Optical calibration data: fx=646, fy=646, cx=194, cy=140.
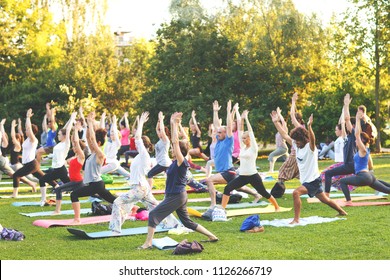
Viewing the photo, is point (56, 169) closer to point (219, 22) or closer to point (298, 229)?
point (298, 229)

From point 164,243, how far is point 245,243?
118 cm

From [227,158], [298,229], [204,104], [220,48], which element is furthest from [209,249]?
[220,48]

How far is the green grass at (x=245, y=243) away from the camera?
8562 millimetres

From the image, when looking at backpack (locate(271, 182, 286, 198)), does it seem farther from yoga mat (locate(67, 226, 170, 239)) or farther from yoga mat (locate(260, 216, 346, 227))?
yoga mat (locate(67, 226, 170, 239))

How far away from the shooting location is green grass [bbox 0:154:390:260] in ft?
28.1

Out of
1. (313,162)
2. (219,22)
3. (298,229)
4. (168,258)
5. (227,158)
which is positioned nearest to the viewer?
(168,258)

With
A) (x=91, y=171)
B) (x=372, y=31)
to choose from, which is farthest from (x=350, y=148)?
(x=372, y=31)

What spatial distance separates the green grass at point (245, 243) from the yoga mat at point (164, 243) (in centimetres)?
17

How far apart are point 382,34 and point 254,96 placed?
312 inches

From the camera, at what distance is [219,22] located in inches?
1496

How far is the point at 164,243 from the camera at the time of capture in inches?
368

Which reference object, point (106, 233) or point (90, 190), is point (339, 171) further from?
point (106, 233)

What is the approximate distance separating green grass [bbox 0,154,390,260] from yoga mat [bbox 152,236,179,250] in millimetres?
166

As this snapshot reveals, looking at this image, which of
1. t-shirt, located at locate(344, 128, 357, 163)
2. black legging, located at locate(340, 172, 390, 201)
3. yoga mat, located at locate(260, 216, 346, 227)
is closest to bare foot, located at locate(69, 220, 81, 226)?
yoga mat, located at locate(260, 216, 346, 227)
